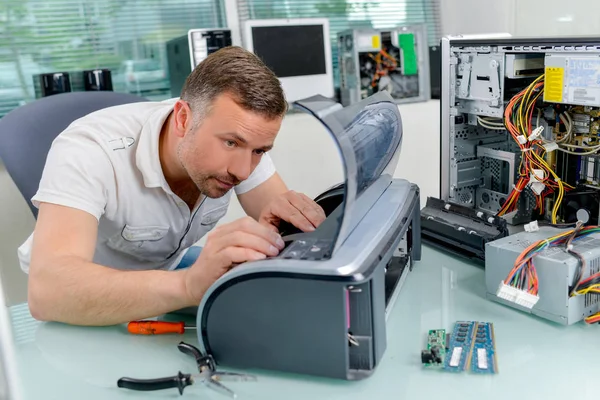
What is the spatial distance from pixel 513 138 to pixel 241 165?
2.22ft

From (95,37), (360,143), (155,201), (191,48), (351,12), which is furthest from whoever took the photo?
(351,12)

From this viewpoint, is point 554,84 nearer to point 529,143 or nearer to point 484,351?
point 529,143

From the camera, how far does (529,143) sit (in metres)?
1.29

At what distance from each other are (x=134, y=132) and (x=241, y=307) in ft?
2.17

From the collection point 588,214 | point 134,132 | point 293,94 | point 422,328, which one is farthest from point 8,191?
point 588,214

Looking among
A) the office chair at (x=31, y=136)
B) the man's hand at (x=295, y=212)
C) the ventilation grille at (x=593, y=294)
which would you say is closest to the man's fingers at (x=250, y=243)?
the man's hand at (x=295, y=212)

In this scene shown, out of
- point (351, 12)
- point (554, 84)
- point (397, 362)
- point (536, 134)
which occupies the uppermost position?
point (351, 12)

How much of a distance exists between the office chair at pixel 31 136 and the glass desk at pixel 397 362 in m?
0.58

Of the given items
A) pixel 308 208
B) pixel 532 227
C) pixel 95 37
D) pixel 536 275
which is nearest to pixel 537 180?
pixel 532 227

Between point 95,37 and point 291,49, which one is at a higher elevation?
point 95,37

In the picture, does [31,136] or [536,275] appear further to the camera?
[31,136]

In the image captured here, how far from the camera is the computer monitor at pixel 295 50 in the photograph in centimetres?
283

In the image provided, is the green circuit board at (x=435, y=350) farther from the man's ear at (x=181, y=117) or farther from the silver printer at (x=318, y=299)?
the man's ear at (x=181, y=117)

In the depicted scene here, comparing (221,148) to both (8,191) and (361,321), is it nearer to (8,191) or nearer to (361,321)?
(361,321)
